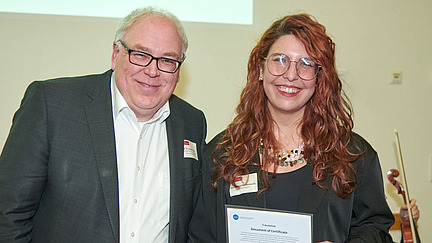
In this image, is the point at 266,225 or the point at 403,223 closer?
the point at 266,225

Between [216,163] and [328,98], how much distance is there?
2.26 ft

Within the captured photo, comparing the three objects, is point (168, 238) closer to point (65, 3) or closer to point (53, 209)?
point (53, 209)

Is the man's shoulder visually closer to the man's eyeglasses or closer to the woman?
the man's eyeglasses

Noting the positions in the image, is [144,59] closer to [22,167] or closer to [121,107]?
[121,107]

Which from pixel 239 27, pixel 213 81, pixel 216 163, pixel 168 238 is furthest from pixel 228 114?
pixel 168 238

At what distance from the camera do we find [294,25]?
7.43ft

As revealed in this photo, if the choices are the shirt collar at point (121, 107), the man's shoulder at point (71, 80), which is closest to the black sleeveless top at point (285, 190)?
the shirt collar at point (121, 107)

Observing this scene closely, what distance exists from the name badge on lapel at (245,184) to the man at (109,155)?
0.91 feet

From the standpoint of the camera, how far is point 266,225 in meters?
2.00

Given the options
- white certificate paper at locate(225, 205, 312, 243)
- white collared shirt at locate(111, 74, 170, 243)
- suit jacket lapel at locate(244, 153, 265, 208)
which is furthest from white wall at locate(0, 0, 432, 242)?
white certificate paper at locate(225, 205, 312, 243)

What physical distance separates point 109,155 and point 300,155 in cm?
97

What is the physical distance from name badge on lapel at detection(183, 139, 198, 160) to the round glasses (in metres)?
0.62

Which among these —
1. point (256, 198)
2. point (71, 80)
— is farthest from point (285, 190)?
point (71, 80)

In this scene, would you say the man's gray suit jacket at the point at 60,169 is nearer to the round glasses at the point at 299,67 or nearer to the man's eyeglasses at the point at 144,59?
the man's eyeglasses at the point at 144,59
